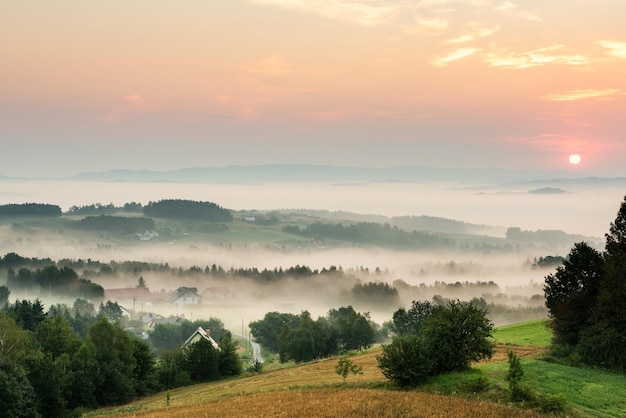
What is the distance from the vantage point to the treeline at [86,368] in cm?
5491

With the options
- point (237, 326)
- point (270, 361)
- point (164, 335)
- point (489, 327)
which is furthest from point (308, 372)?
point (237, 326)

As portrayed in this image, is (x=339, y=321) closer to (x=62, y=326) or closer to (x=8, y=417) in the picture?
(x=62, y=326)

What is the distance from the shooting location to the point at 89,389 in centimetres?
6806

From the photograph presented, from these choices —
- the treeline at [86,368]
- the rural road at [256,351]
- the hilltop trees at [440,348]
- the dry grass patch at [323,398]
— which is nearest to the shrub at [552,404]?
the dry grass patch at [323,398]

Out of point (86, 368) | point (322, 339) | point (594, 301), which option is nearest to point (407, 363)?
point (594, 301)

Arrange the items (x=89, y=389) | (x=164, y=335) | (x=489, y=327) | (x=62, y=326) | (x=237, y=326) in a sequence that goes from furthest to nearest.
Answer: (x=237, y=326)
(x=164, y=335)
(x=62, y=326)
(x=89, y=389)
(x=489, y=327)

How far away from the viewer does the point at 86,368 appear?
7025cm

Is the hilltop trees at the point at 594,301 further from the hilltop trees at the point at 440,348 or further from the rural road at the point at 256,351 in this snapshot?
the rural road at the point at 256,351

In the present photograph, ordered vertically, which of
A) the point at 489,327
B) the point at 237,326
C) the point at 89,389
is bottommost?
the point at 237,326

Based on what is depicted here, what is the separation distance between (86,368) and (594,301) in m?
56.3

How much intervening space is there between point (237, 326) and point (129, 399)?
116915mm

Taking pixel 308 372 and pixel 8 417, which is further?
pixel 308 372

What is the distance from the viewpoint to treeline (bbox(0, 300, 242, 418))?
54906 mm

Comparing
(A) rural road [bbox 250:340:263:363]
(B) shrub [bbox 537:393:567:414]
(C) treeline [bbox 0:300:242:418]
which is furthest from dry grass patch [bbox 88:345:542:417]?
(A) rural road [bbox 250:340:263:363]
